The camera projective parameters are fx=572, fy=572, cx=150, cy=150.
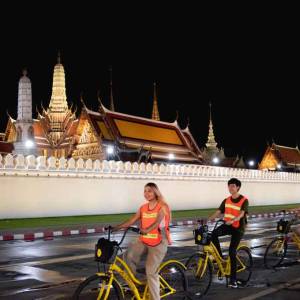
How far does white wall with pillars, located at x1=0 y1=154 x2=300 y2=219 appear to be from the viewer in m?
22.7

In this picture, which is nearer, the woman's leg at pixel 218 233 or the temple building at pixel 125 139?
the woman's leg at pixel 218 233

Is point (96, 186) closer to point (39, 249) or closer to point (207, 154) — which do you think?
point (39, 249)

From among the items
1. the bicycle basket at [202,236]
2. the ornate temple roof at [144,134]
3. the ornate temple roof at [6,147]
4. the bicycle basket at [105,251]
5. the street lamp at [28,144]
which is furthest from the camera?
the ornate temple roof at [6,147]

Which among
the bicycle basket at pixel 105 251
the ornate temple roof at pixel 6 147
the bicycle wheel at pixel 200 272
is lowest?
the bicycle wheel at pixel 200 272

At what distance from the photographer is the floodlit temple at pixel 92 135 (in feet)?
104

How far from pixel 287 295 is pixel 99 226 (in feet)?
40.9

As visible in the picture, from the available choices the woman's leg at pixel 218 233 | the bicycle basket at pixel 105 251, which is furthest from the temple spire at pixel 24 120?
the bicycle basket at pixel 105 251

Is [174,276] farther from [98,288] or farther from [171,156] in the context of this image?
[171,156]

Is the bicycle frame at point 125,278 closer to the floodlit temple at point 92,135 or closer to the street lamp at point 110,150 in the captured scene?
the floodlit temple at point 92,135

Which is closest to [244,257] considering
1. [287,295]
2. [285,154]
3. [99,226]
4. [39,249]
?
[287,295]

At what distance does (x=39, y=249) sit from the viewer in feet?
44.4

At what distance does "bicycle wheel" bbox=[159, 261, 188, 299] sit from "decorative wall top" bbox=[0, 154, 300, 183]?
16376 mm

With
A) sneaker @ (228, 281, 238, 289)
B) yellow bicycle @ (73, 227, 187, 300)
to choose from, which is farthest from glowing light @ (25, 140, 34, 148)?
yellow bicycle @ (73, 227, 187, 300)

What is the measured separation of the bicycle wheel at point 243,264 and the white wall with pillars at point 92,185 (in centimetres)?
1512
